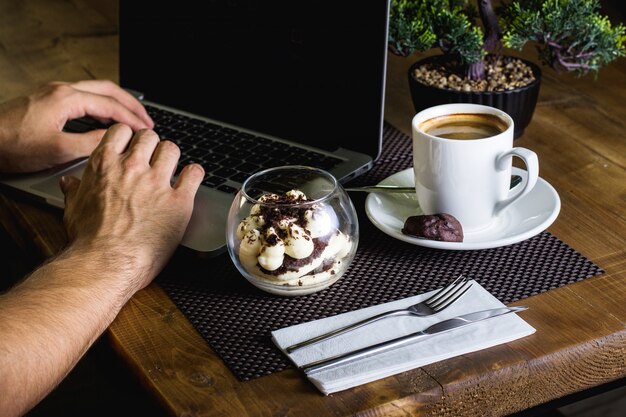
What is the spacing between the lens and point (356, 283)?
0.85 metres

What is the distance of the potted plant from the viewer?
1.11 metres

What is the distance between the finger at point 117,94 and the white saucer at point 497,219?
42 cm

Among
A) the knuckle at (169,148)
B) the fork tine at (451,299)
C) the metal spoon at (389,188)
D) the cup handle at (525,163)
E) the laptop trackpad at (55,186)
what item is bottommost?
the laptop trackpad at (55,186)

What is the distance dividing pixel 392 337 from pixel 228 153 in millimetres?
456

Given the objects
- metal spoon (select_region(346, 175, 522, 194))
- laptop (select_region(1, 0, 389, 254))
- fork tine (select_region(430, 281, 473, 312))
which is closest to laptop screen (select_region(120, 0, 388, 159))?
laptop (select_region(1, 0, 389, 254))

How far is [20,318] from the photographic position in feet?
2.53

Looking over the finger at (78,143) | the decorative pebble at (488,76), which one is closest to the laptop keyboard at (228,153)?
the finger at (78,143)

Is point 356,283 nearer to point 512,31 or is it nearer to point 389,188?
point 389,188

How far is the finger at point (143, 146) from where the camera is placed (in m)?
1.00

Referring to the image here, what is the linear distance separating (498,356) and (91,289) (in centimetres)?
40

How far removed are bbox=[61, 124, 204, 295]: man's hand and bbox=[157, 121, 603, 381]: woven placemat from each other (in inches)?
1.4

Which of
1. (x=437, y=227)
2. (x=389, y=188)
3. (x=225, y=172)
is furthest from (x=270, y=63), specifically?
(x=437, y=227)

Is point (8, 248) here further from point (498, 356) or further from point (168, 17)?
point (498, 356)

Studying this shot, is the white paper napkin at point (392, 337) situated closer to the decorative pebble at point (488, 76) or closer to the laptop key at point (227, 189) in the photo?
the laptop key at point (227, 189)
